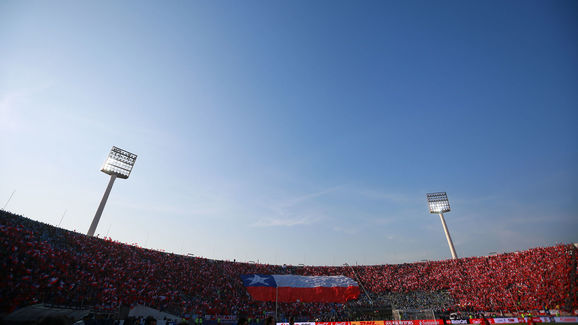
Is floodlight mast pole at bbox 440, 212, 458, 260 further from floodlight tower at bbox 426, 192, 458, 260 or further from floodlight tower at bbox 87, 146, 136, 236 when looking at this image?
floodlight tower at bbox 87, 146, 136, 236

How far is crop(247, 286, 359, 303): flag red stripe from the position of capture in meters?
43.4

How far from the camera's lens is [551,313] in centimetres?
3009

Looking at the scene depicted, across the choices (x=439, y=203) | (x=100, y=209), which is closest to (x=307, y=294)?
(x=100, y=209)

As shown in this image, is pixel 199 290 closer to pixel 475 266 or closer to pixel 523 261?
pixel 475 266

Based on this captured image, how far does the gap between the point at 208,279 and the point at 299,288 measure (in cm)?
1653

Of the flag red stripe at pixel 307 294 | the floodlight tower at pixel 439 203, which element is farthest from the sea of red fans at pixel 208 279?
the floodlight tower at pixel 439 203

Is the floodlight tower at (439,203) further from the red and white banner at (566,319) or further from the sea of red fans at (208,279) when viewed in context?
the red and white banner at (566,319)

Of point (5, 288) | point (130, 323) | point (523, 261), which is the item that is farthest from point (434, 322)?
point (5, 288)

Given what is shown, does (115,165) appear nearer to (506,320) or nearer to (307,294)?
(307,294)

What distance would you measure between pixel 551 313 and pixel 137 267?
54471 millimetres

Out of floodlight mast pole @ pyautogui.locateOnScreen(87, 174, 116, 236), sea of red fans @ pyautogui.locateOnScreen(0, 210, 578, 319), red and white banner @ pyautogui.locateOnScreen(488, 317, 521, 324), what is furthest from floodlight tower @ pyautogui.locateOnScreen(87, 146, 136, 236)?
red and white banner @ pyautogui.locateOnScreen(488, 317, 521, 324)

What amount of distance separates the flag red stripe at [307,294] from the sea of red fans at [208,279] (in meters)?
1.43

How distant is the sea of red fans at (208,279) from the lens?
24.6 meters

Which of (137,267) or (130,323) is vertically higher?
(137,267)
